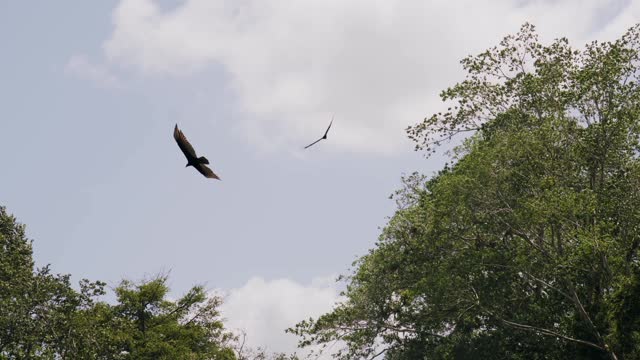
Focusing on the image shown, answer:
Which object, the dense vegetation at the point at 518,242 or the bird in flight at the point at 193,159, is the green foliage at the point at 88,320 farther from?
the bird in flight at the point at 193,159

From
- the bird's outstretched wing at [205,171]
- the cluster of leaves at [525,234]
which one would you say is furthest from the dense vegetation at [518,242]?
the bird's outstretched wing at [205,171]

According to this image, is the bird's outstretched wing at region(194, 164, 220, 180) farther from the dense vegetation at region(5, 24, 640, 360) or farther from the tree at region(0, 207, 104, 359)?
the tree at region(0, 207, 104, 359)

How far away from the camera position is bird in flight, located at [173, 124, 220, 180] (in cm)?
1072

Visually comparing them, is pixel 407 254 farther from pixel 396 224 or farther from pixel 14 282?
pixel 14 282

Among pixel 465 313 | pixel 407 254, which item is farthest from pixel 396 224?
pixel 465 313

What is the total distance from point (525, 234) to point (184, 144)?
24.7 meters

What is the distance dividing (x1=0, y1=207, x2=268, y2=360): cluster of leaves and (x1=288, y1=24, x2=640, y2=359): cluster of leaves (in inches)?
440

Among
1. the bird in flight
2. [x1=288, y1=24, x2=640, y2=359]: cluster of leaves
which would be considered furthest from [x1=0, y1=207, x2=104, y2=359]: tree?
the bird in flight

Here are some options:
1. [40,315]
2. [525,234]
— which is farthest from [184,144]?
[40,315]

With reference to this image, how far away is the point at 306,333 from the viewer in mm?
38156

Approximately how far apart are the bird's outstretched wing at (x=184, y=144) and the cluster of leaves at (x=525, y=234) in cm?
2133

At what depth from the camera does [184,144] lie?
10.8 meters

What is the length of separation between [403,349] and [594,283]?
36.6 ft

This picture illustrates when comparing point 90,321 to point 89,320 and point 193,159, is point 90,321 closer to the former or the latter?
point 89,320
